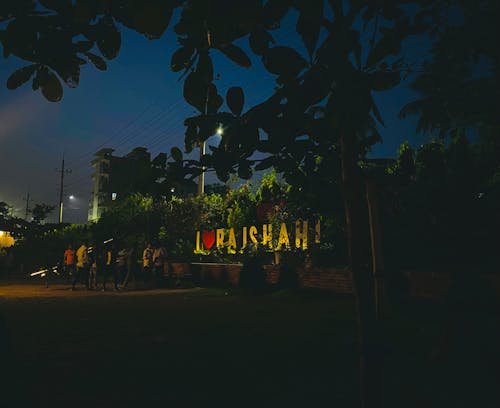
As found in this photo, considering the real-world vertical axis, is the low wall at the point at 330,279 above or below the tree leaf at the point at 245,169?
below

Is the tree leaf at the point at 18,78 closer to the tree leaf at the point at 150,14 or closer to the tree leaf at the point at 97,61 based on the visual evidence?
the tree leaf at the point at 97,61

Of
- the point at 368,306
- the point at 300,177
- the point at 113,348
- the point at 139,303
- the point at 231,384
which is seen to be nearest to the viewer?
the point at 368,306

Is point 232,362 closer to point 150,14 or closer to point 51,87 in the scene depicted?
point 51,87

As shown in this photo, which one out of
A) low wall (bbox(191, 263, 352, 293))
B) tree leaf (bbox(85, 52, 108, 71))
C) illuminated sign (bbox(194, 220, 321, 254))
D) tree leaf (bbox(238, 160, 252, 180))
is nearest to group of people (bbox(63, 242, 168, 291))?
low wall (bbox(191, 263, 352, 293))

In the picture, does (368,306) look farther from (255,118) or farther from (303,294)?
(303,294)

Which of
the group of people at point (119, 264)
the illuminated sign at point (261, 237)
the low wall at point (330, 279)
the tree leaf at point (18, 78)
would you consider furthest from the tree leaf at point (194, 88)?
the group of people at point (119, 264)

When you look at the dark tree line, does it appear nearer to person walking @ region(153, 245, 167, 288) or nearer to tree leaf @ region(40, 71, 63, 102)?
tree leaf @ region(40, 71, 63, 102)

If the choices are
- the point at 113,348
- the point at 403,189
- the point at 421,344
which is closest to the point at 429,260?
the point at 403,189

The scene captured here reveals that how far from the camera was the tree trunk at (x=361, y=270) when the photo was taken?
2.38 m

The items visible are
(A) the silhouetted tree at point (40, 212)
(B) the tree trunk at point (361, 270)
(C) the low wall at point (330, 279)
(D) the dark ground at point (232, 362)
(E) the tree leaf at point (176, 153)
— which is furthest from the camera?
(A) the silhouetted tree at point (40, 212)

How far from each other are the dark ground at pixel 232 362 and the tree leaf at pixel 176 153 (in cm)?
240

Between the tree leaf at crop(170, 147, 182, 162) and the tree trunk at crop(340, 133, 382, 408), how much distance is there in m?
0.96

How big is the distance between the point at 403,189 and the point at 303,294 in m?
4.54

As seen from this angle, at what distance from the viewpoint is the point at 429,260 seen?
12.3 meters
